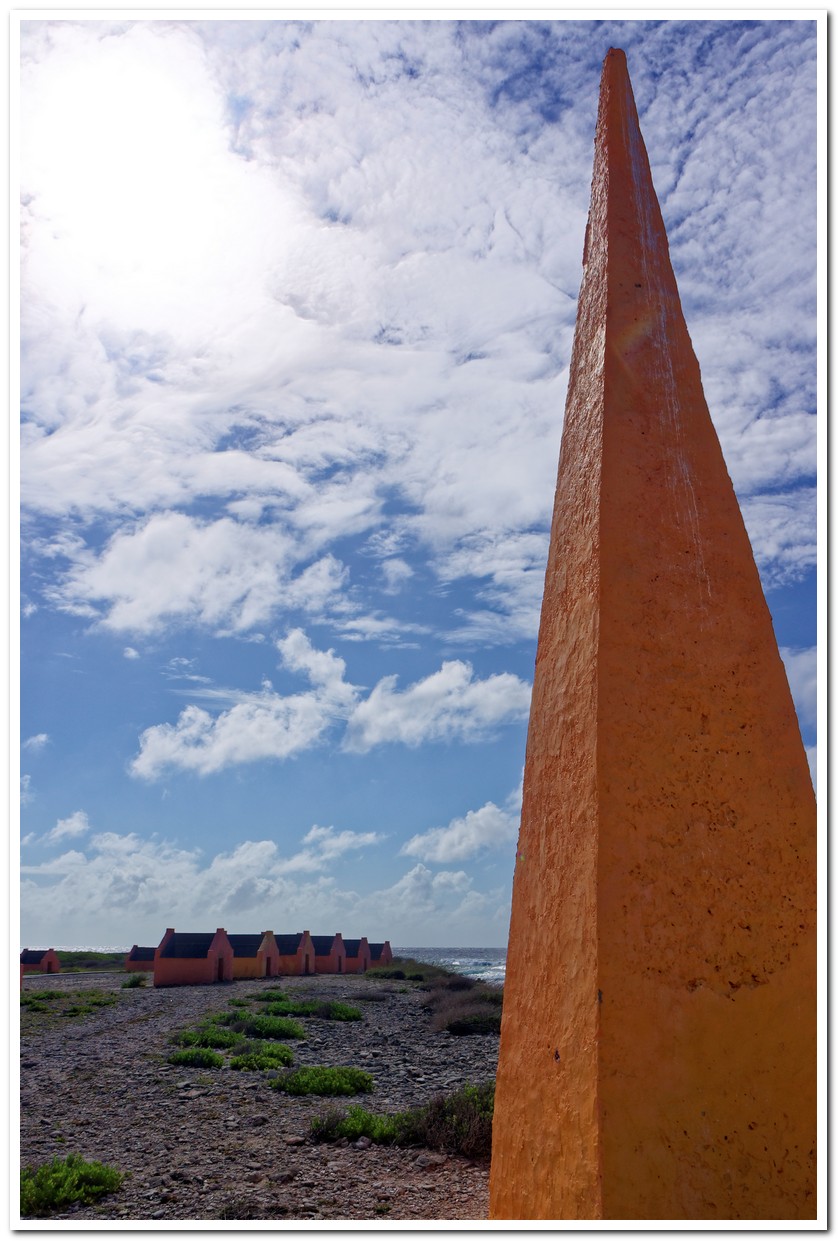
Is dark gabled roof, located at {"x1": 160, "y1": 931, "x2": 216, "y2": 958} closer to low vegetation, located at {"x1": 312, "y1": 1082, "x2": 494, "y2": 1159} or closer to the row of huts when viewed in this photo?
the row of huts

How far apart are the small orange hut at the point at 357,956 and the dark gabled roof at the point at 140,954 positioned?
1035 centimetres

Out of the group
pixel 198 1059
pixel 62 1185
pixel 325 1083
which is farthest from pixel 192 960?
pixel 62 1185

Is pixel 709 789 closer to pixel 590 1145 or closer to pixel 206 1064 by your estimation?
pixel 590 1145

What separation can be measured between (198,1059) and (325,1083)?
3.30m

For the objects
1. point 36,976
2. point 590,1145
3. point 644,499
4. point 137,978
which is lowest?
point 36,976

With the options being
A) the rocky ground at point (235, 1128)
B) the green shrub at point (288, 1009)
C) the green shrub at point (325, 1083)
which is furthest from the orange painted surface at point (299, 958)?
the green shrub at point (325, 1083)

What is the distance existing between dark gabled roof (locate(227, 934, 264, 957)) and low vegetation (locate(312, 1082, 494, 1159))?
1053 inches

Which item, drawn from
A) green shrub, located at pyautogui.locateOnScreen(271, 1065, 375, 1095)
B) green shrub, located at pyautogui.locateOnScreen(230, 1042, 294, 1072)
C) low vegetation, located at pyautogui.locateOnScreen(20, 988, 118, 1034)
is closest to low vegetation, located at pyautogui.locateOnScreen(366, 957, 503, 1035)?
green shrub, located at pyautogui.locateOnScreen(230, 1042, 294, 1072)

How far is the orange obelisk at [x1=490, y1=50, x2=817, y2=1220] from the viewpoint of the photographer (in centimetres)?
311

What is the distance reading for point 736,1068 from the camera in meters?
3.25

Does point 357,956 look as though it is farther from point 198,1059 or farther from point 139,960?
point 198,1059
